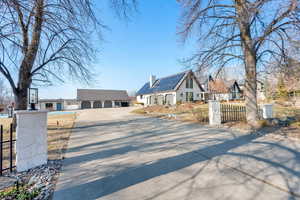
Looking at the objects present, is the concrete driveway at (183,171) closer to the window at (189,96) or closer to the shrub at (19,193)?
the shrub at (19,193)

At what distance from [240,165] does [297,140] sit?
3.82 meters

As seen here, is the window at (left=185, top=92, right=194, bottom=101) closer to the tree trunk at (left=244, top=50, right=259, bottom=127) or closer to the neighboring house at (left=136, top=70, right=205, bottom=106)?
the neighboring house at (left=136, top=70, right=205, bottom=106)

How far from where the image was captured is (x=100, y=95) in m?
42.2

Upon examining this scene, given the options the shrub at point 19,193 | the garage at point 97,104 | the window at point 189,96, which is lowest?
the shrub at point 19,193

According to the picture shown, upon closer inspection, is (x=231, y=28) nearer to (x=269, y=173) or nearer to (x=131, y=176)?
(x=269, y=173)

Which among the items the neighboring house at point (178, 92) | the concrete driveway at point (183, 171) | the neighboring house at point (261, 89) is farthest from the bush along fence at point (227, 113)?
the neighboring house at point (178, 92)

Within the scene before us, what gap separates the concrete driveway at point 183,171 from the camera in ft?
8.04

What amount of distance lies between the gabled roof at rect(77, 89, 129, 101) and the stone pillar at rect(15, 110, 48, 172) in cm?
3885

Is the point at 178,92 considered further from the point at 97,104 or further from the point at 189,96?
the point at 97,104

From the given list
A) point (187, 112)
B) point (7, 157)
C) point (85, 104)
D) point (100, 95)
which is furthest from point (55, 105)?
point (7, 157)

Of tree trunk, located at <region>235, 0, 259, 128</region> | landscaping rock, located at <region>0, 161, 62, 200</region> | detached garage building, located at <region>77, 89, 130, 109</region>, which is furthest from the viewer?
detached garage building, located at <region>77, 89, 130, 109</region>

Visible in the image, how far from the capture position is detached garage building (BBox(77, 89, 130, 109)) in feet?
131

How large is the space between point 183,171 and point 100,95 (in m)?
42.0

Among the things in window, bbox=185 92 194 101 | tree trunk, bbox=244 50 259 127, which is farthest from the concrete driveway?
window, bbox=185 92 194 101
